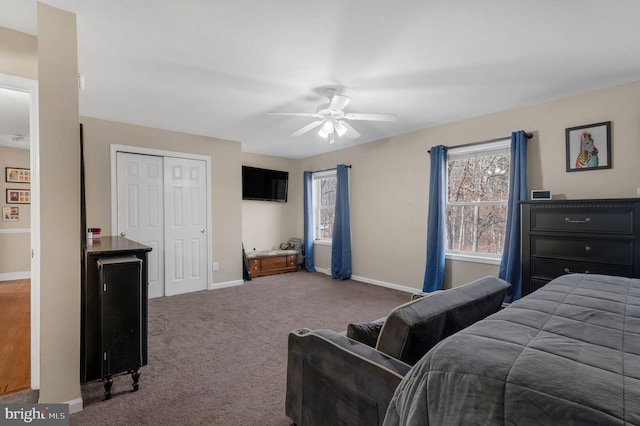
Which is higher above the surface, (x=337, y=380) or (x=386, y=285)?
(x=337, y=380)

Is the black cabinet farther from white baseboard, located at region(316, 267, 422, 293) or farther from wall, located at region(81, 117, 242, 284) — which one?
white baseboard, located at region(316, 267, 422, 293)

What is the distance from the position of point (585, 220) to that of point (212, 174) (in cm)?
468

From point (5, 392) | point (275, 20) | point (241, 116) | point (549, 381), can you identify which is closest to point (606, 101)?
point (275, 20)

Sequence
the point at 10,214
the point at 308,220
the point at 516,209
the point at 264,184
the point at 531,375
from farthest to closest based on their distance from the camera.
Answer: the point at 308,220, the point at 264,184, the point at 10,214, the point at 516,209, the point at 531,375

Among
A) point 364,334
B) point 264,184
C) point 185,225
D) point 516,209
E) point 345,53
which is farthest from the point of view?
point 264,184

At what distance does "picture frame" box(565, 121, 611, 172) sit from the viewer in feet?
9.75

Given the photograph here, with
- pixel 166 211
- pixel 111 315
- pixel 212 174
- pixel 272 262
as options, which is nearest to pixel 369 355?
pixel 111 315

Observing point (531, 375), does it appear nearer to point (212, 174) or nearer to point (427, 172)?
point (427, 172)

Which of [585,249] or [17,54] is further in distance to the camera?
[585,249]

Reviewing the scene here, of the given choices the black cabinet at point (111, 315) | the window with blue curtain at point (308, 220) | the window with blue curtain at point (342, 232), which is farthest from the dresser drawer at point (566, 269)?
the window with blue curtain at point (308, 220)

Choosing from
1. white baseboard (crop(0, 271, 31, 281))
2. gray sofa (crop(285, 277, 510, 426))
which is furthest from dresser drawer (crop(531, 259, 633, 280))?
white baseboard (crop(0, 271, 31, 281))

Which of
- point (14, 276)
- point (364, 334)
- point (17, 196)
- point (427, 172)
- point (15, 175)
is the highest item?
point (15, 175)

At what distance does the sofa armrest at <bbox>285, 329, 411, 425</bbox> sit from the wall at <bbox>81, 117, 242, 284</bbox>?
11.8ft

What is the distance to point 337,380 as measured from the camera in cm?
136
